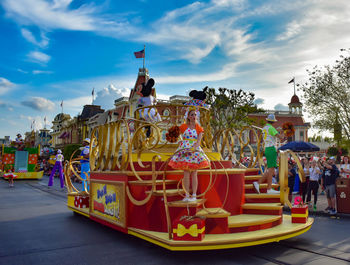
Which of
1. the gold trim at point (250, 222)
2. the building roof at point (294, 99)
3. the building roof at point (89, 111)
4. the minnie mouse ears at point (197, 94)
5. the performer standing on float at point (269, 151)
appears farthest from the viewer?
the building roof at point (89, 111)

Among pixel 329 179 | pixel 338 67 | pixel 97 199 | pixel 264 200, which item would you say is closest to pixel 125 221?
pixel 97 199

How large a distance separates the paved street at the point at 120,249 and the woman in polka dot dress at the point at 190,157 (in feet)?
3.53

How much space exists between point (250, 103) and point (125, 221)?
26296 mm

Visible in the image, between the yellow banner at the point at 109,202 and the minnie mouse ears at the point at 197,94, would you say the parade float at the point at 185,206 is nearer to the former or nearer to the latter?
the yellow banner at the point at 109,202

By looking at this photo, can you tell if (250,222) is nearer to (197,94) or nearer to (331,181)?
(197,94)

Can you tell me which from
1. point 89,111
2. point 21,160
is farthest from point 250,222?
point 89,111

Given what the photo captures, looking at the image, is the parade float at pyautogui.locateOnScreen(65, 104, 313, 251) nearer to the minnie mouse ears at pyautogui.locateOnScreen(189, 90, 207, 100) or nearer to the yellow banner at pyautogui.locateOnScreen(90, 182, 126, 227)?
the yellow banner at pyautogui.locateOnScreen(90, 182, 126, 227)

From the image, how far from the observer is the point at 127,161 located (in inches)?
245

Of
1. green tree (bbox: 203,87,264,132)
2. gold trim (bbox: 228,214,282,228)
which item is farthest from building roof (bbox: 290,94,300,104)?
gold trim (bbox: 228,214,282,228)

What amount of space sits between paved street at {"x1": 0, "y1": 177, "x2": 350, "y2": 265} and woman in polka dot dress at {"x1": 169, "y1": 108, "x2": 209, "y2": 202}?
1.08 m

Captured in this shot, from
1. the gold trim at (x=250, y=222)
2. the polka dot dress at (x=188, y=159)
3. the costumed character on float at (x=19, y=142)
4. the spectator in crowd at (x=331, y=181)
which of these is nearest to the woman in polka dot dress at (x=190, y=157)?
the polka dot dress at (x=188, y=159)

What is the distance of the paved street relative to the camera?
485cm

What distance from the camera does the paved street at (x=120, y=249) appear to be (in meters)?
4.85

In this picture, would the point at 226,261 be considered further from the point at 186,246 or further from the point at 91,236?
the point at 91,236
